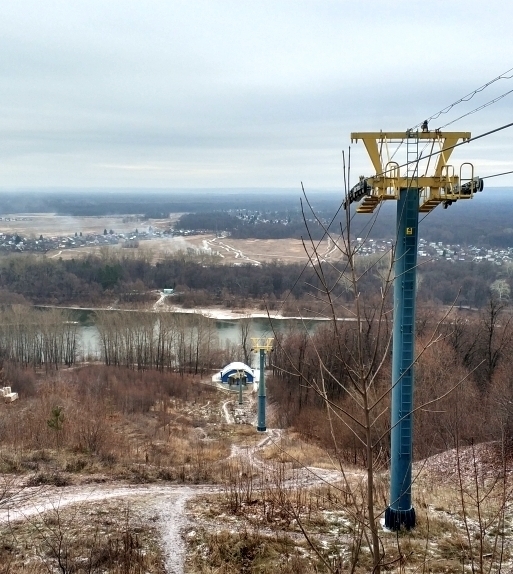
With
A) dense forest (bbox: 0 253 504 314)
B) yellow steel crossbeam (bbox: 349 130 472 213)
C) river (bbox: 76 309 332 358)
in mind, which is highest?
yellow steel crossbeam (bbox: 349 130 472 213)

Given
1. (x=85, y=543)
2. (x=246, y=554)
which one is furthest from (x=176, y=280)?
(x=246, y=554)

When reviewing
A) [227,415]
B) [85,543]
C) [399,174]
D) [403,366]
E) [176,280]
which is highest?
[399,174]

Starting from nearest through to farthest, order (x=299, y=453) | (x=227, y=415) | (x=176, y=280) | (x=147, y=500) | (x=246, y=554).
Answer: (x=246, y=554) → (x=147, y=500) → (x=299, y=453) → (x=227, y=415) → (x=176, y=280)

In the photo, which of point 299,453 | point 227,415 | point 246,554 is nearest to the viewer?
point 246,554

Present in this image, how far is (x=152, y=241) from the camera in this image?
→ 80625 millimetres

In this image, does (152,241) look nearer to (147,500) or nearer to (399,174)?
(147,500)

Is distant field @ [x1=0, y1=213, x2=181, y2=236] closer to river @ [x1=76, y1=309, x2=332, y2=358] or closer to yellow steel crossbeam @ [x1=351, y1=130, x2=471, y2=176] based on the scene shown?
river @ [x1=76, y1=309, x2=332, y2=358]

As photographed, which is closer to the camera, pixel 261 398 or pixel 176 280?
pixel 261 398

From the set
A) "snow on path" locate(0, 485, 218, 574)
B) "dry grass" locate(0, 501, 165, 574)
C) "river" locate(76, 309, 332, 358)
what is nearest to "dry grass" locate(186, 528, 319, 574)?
"snow on path" locate(0, 485, 218, 574)

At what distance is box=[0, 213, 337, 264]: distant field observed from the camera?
2557 inches

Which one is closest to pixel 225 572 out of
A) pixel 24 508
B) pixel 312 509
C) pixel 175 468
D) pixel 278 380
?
pixel 312 509

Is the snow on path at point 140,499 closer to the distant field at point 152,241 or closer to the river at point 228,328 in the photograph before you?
the river at point 228,328

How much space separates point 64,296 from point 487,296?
3270 centimetres

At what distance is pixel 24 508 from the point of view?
23.6 ft
